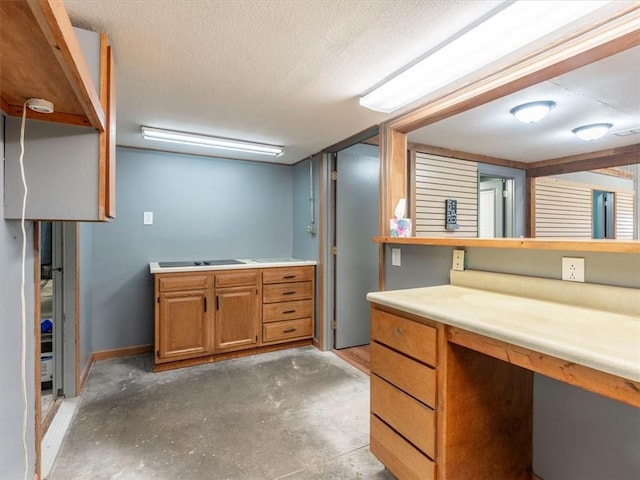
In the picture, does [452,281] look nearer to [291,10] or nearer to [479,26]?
[479,26]

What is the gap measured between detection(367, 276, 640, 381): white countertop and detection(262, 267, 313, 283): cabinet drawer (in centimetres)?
182

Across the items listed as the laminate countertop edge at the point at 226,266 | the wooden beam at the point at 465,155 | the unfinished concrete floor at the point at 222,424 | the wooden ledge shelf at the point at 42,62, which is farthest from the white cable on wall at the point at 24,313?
the wooden beam at the point at 465,155

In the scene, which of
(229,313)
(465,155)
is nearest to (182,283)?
(229,313)

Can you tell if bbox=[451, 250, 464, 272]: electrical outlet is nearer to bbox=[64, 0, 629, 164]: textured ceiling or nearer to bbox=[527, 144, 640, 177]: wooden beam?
bbox=[64, 0, 629, 164]: textured ceiling

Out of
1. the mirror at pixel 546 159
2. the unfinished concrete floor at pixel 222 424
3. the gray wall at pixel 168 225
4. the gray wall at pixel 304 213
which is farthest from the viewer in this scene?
the gray wall at pixel 304 213

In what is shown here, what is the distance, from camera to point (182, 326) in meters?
2.94

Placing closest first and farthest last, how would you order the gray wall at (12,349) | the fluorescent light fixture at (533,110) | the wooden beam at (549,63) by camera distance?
the gray wall at (12,349) < the wooden beam at (549,63) < the fluorescent light fixture at (533,110)

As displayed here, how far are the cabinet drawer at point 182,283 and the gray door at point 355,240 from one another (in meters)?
1.33

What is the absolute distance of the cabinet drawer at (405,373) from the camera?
4.45 feet

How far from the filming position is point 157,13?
1310mm

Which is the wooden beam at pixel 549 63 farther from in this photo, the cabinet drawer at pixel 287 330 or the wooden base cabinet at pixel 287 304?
the cabinet drawer at pixel 287 330

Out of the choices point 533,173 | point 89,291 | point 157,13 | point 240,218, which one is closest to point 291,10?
point 157,13

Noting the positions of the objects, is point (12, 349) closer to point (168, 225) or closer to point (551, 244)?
point (551, 244)

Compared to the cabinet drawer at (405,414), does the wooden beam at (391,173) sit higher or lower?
higher
